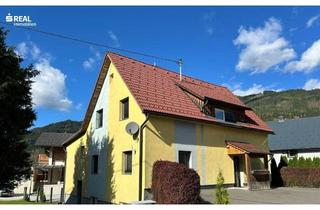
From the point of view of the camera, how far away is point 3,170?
15.4m

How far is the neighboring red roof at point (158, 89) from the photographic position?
59.8 feet

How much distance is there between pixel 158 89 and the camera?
65.5ft

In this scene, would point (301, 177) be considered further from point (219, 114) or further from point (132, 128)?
point (132, 128)

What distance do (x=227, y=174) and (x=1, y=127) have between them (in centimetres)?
1279

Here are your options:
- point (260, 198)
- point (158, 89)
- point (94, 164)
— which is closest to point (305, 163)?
point (260, 198)

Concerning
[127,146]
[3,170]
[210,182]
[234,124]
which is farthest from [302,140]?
[3,170]

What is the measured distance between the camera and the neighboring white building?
3744cm

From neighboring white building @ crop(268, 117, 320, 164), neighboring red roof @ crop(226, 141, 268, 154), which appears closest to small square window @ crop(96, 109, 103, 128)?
neighboring red roof @ crop(226, 141, 268, 154)

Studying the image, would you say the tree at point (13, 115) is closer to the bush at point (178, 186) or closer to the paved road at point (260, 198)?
the bush at point (178, 186)

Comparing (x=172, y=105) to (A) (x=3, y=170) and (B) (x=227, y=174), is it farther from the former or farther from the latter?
(A) (x=3, y=170)

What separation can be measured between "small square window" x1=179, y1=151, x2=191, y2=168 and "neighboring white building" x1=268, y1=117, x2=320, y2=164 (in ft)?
75.9

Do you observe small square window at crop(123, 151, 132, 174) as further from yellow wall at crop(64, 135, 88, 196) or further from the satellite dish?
yellow wall at crop(64, 135, 88, 196)

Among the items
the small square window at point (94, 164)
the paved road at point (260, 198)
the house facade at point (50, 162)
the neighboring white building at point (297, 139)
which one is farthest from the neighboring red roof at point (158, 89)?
the house facade at point (50, 162)

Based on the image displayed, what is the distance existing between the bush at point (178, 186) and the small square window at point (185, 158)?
145 inches
